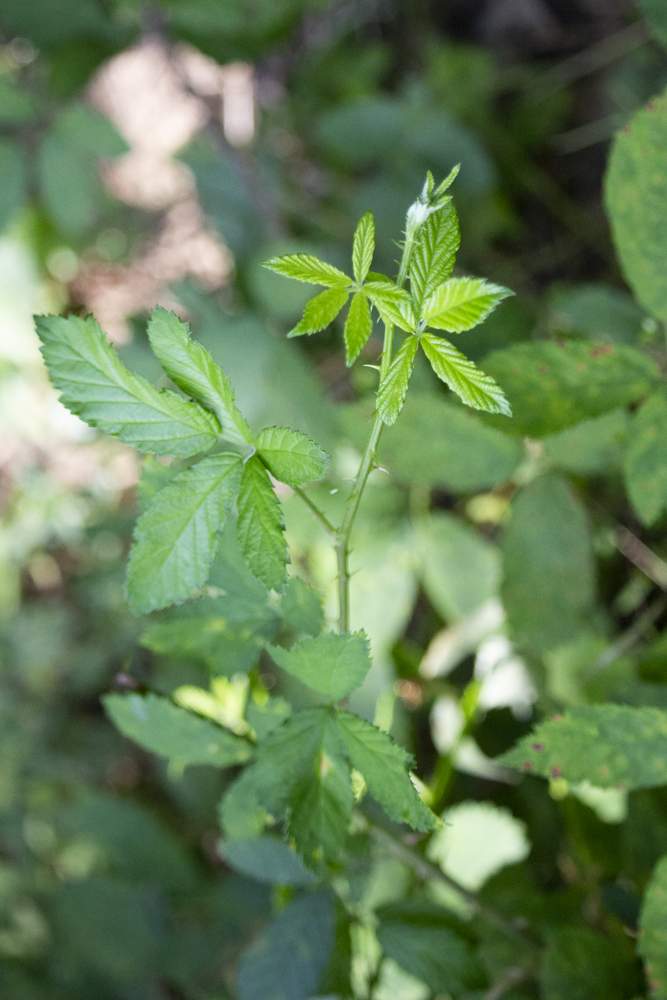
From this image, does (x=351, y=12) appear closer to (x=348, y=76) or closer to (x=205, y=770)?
(x=348, y=76)

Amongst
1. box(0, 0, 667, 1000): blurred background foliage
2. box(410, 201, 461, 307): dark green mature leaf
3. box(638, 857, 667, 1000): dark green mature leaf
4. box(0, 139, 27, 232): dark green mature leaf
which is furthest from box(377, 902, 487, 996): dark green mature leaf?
box(0, 139, 27, 232): dark green mature leaf

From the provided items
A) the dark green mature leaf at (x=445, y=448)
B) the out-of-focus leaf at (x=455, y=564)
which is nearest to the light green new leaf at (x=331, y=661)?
the dark green mature leaf at (x=445, y=448)

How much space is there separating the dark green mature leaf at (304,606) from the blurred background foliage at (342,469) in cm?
21

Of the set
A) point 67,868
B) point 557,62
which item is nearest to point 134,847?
point 67,868

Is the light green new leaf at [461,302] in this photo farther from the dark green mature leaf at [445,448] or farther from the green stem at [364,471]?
the dark green mature leaf at [445,448]

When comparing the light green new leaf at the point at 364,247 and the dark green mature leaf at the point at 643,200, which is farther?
the dark green mature leaf at the point at 643,200

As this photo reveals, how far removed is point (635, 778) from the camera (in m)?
0.87

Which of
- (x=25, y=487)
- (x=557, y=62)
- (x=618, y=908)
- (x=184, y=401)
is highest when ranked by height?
(x=557, y=62)

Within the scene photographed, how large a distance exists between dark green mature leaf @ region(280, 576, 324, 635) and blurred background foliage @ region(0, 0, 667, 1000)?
21 cm

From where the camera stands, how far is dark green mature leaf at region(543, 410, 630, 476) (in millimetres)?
1308

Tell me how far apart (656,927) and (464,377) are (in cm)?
78

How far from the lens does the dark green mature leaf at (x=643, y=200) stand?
0.99 m

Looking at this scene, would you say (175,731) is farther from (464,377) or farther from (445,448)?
(445,448)

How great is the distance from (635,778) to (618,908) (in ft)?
1.64
